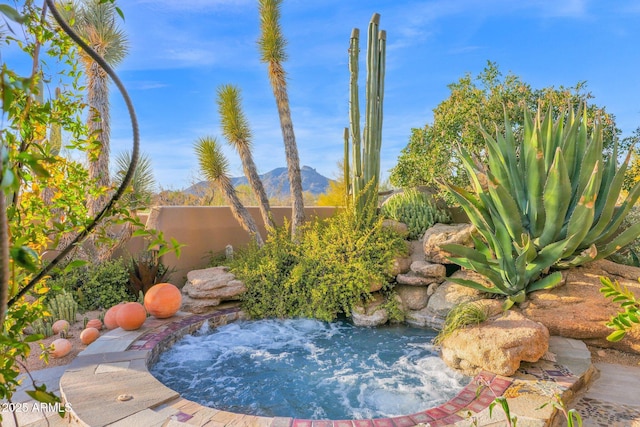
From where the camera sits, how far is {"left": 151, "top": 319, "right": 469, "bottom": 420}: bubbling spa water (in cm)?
329

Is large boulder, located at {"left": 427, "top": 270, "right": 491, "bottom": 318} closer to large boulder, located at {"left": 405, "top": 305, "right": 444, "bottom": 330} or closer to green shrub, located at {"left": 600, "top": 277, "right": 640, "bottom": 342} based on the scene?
large boulder, located at {"left": 405, "top": 305, "right": 444, "bottom": 330}

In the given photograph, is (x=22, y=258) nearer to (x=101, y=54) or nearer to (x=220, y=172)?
(x=220, y=172)

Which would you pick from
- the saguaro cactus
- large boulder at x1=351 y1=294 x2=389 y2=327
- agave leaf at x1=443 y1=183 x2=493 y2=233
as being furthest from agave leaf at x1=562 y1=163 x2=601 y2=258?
the saguaro cactus

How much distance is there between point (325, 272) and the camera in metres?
6.17

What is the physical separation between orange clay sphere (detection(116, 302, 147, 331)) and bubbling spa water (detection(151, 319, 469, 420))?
533 millimetres

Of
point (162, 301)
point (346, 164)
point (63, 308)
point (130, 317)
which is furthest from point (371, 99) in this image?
point (63, 308)

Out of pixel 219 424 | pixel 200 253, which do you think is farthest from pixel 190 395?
pixel 200 253

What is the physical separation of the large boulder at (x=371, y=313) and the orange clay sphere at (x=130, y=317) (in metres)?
2.80

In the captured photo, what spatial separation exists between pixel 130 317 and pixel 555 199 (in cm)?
481

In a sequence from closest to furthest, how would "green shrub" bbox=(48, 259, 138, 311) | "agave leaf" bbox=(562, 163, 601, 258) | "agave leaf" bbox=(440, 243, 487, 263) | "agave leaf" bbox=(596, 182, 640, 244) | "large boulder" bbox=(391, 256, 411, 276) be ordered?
"agave leaf" bbox=(562, 163, 601, 258)
"agave leaf" bbox=(596, 182, 640, 244)
"agave leaf" bbox=(440, 243, 487, 263)
"large boulder" bbox=(391, 256, 411, 276)
"green shrub" bbox=(48, 259, 138, 311)

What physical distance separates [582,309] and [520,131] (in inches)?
173

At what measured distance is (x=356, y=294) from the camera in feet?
19.2

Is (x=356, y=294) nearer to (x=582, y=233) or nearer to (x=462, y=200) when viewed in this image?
(x=462, y=200)

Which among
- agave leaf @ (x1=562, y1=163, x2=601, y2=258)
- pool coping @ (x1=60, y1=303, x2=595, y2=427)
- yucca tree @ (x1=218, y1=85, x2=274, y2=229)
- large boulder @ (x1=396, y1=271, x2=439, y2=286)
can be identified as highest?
yucca tree @ (x1=218, y1=85, x2=274, y2=229)
